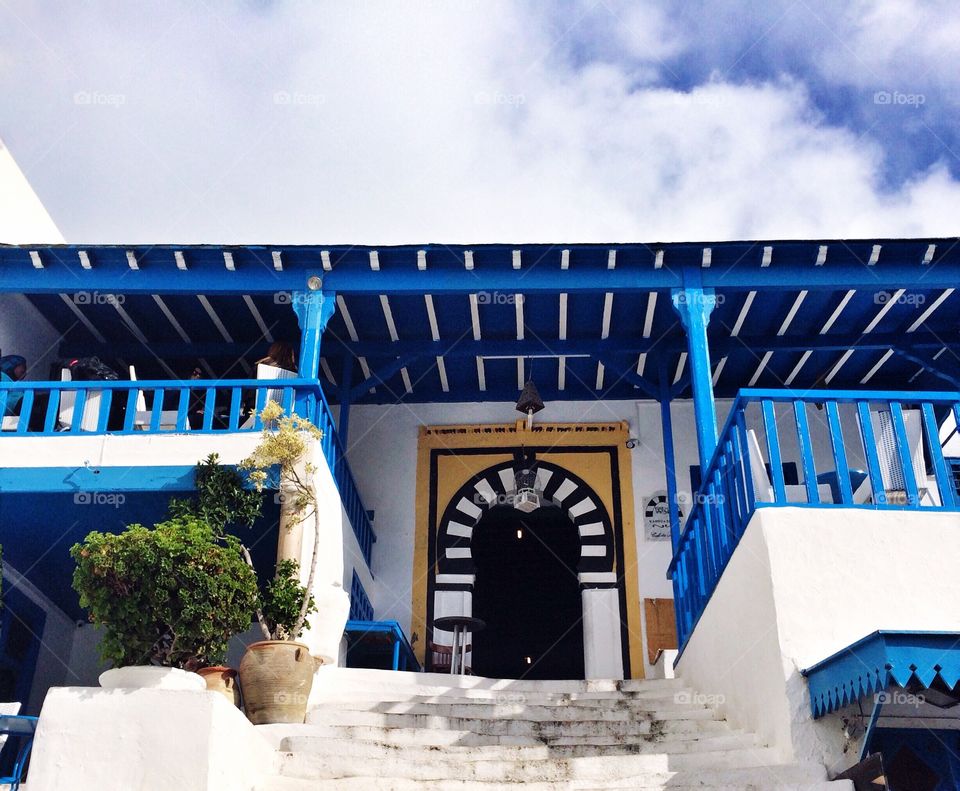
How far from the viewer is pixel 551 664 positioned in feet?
45.4

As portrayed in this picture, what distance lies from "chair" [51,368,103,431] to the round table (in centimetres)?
321

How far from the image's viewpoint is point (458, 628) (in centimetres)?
898

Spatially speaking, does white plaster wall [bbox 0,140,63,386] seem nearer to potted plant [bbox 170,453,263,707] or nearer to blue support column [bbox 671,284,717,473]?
potted plant [bbox 170,453,263,707]

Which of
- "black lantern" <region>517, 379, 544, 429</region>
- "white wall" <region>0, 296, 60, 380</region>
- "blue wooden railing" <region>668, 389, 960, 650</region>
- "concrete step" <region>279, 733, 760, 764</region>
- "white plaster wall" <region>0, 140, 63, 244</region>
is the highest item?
"white plaster wall" <region>0, 140, 63, 244</region>

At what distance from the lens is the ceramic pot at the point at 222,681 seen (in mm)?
5816

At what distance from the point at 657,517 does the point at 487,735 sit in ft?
17.0

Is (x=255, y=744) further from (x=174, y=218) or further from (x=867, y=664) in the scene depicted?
(x=174, y=218)

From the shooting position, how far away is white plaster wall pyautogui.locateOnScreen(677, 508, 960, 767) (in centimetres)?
498

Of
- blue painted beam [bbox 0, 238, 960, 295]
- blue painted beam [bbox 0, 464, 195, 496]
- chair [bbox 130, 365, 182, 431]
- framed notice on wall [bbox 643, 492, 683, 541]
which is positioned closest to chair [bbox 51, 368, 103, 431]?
chair [bbox 130, 365, 182, 431]

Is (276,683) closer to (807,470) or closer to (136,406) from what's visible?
(136,406)

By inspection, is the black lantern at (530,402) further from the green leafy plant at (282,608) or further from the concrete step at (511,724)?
the concrete step at (511,724)

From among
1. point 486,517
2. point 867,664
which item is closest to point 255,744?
point 867,664

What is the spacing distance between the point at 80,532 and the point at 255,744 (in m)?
3.76

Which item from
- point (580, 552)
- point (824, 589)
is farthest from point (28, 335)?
point (824, 589)
